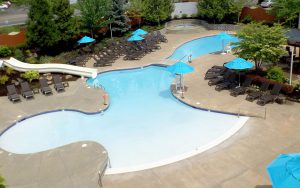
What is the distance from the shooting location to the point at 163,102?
2192 cm

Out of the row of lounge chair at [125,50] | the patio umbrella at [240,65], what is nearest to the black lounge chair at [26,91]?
the row of lounge chair at [125,50]

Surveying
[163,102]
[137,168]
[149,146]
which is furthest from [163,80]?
[137,168]

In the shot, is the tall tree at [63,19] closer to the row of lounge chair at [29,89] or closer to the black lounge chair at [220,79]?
Result: the row of lounge chair at [29,89]

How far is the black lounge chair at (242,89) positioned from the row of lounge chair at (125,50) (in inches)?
459

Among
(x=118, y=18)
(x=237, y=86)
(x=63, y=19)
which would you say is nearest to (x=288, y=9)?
(x=237, y=86)

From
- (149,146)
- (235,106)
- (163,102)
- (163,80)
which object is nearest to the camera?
(149,146)

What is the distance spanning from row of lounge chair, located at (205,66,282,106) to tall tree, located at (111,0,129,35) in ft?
48.5

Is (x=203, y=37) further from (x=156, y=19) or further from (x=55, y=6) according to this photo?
(x=55, y=6)

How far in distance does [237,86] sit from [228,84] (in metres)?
0.59

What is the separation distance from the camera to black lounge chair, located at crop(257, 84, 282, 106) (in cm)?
1942

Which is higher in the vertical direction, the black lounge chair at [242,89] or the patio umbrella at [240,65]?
the patio umbrella at [240,65]

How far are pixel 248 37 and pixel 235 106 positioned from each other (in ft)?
17.6

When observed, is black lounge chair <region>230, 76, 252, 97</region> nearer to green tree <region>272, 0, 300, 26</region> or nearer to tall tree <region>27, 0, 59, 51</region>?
green tree <region>272, 0, 300, 26</region>

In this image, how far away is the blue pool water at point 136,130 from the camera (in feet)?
53.4
